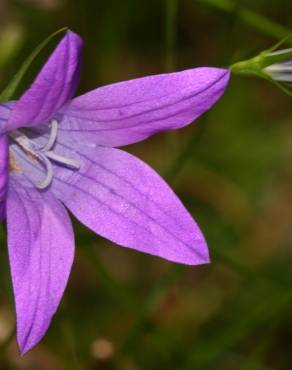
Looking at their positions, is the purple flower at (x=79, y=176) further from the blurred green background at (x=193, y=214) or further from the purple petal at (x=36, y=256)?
the blurred green background at (x=193, y=214)

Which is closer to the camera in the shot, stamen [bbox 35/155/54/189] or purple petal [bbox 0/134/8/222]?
purple petal [bbox 0/134/8/222]

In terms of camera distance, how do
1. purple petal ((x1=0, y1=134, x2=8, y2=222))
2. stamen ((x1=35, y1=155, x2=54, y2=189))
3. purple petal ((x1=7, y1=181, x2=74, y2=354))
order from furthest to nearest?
stamen ((x1=35, y1=155, x2=54, y2=189)), purple petal ((x1=7, y1=181, x2=74, y2=354)), purple petal ((x1=0, y1=134, x2=8, y2=222))

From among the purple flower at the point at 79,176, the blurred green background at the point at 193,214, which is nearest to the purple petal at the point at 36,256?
the purple flower at the point at 79,176

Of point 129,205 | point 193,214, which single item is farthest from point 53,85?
point 193,214

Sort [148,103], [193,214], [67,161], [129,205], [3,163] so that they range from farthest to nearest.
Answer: [193,214] < [67,161] < [129,205] < [148,103] < [3,163]

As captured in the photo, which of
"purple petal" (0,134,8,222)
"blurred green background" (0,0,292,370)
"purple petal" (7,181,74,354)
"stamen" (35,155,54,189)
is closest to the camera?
"purple petal" (0,134,8,222)

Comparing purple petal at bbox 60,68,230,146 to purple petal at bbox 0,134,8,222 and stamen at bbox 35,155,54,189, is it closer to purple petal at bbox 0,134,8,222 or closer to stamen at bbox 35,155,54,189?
stamen at bbox 35,155,54,189

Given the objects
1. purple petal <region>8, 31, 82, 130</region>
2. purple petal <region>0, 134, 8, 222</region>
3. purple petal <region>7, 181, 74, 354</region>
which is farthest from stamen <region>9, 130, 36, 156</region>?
purple petal <region>0, 134, 8, 222</region>

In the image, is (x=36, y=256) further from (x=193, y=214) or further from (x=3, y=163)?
(x=193, y=214)
